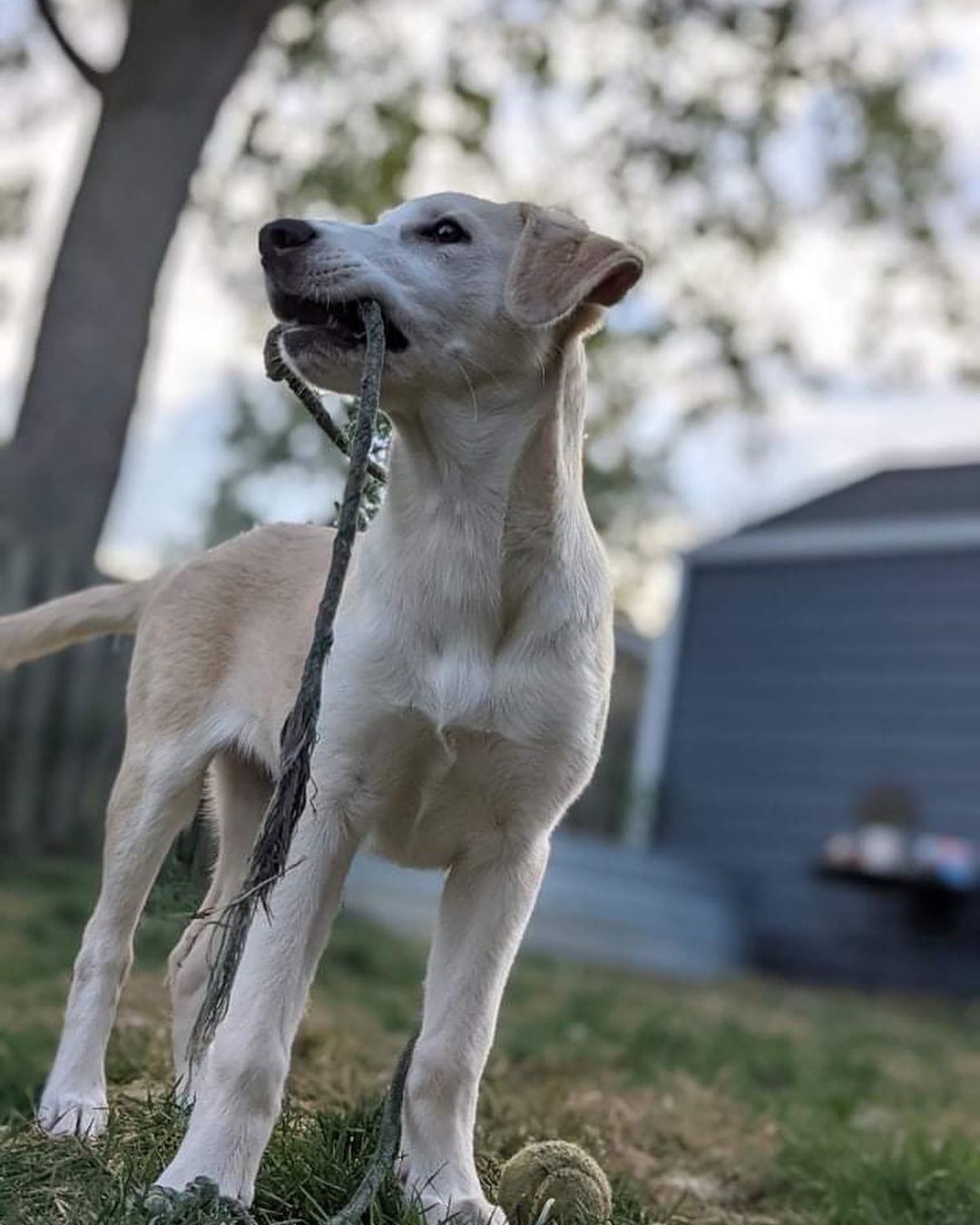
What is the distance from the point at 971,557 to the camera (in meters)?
15.2

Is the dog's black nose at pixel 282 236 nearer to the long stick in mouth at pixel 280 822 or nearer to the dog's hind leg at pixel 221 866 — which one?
the long stick in mouth at pixel 280 822

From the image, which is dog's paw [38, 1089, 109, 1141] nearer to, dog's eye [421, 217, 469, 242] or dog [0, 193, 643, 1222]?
dog [0, 193, 643, 1222]

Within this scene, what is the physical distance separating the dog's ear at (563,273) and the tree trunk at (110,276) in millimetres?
7693

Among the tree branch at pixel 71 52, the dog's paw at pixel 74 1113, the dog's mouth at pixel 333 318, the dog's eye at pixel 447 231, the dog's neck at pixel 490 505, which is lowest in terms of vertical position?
the dog's paw at pixel 74 1113

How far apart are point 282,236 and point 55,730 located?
7698mm

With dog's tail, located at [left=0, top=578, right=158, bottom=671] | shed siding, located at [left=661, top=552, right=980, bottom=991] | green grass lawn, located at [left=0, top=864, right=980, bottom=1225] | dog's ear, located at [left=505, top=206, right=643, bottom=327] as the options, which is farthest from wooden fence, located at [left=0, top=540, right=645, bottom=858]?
dog's ear, located at [left=505, top=206, right=643, bottom=327]

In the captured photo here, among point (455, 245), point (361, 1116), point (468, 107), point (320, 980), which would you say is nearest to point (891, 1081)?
point (320, 980)

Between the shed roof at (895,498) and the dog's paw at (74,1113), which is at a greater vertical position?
the shed roof at (895,498)

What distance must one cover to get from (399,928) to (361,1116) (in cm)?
793

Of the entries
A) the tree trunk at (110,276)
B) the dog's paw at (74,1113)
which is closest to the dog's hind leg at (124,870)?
the dog's paw at (74,1113)

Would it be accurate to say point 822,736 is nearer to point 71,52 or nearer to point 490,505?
point 71,52

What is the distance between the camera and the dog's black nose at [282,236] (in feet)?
Answer: 9.45

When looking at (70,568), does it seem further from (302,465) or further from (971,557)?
(302,465)

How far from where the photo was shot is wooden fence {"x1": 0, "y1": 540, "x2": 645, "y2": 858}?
974 centimetres
